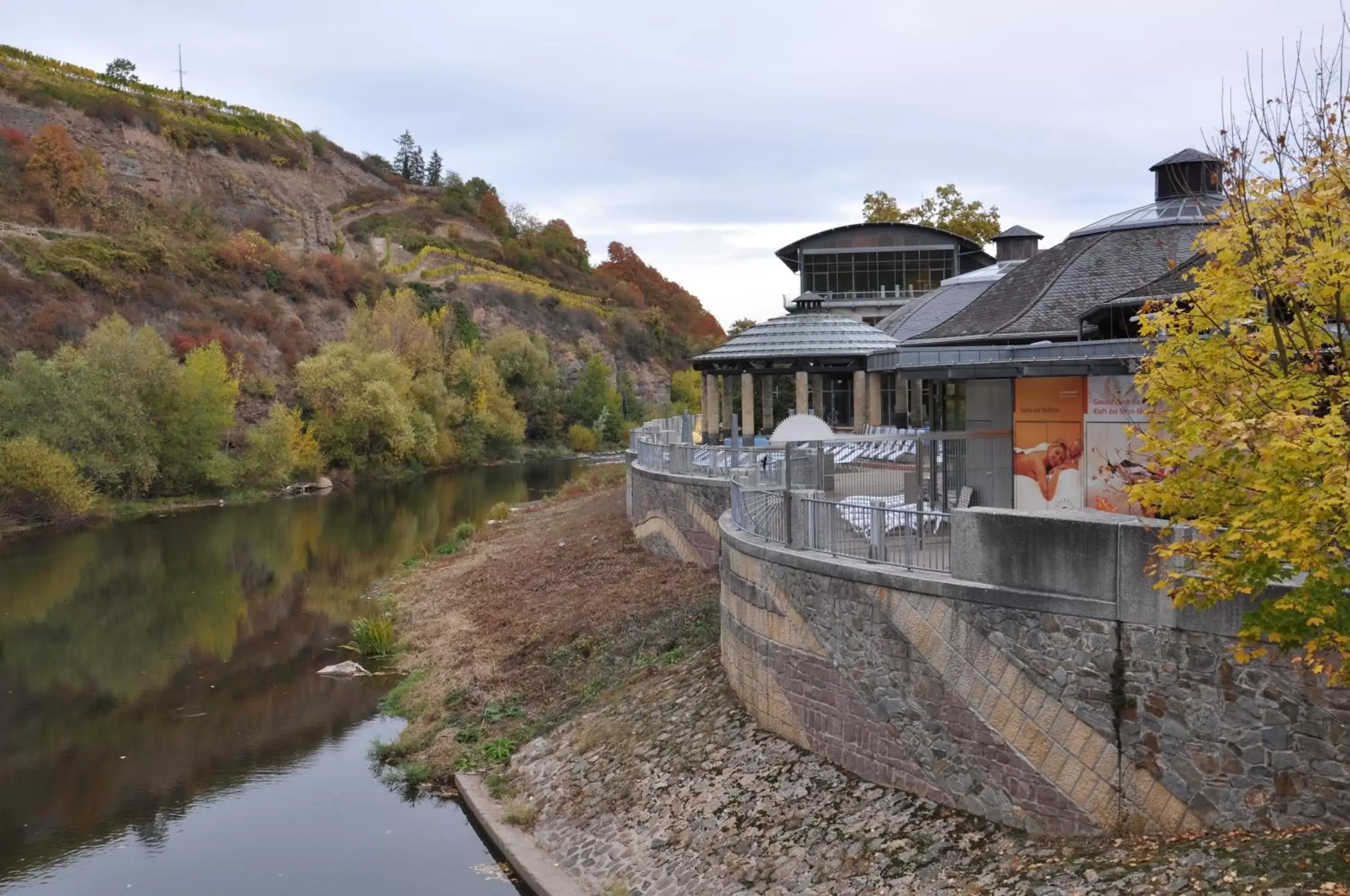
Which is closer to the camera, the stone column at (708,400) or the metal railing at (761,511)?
the metal railing at (761,511)

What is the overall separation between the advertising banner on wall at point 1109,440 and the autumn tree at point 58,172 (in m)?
66.6

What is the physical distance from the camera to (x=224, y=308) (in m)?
61.5

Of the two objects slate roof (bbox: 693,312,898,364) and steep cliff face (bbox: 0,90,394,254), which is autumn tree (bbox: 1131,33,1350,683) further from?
steep cliff face (bbox: 0,90,394,254)

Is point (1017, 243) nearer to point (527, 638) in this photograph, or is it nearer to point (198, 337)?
point (527, 638)

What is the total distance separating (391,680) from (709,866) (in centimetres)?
1119

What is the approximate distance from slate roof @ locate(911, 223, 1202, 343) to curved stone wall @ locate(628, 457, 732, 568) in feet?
18.7

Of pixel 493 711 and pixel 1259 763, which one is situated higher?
pixel 1259 763

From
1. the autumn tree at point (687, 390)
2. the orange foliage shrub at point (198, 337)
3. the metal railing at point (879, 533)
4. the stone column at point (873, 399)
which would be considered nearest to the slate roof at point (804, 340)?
the stone column at point (873, 399)

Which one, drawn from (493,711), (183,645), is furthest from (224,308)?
(493,711)

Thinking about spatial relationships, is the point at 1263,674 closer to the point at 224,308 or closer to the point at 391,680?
the point at 391,680

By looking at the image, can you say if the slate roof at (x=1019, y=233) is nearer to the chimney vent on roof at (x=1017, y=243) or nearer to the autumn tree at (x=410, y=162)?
the chimney vent on roof at (x=1017, y=243)

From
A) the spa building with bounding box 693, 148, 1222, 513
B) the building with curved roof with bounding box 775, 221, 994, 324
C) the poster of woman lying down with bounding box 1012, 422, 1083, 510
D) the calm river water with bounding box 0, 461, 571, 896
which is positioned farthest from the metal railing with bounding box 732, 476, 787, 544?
the building with curved roof with bounding box 775, 221, 994, 324

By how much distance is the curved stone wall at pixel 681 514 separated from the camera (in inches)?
870

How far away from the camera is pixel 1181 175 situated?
1678 cm
